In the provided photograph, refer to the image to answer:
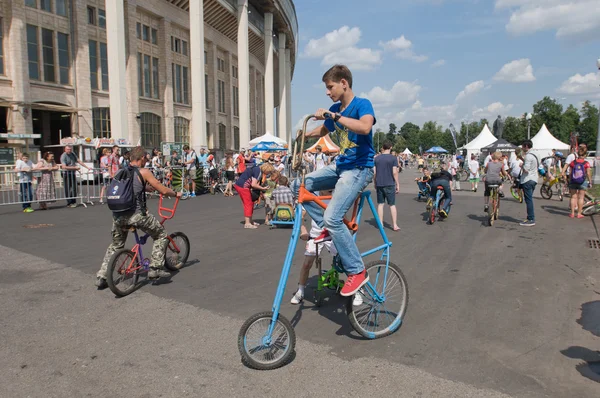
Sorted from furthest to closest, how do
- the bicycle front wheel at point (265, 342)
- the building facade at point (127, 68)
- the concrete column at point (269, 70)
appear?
the concrete column at point (269, 70)
the building facade at point (127, 68)
the bicycle front wheel at point (265, 342)

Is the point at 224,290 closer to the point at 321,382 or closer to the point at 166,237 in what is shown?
Result: the point at 166,237

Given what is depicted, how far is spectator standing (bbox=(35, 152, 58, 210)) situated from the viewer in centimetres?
1345

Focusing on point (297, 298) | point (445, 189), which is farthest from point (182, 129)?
point (297, 298)

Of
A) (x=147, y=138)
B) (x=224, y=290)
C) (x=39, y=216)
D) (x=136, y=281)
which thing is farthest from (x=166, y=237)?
(x=147, y=138)

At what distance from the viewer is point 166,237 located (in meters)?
6.07

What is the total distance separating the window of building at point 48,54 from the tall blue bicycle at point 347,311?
28.2 meters

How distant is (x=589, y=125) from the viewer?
8181 centimetres

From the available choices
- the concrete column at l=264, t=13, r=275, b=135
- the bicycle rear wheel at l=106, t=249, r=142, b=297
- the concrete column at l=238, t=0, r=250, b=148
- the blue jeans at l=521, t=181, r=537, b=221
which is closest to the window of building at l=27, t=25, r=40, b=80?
the concrete column at l=238, t=0, r=250, b=148

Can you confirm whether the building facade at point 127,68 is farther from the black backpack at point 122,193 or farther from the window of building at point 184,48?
the black backpack at point 122,193

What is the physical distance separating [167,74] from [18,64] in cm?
1374

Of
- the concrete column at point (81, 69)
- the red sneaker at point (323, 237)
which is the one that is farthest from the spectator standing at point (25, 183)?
the concrete column at point (81, 69)

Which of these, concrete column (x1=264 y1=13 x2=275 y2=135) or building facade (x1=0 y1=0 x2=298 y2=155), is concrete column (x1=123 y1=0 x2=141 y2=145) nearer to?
building facade (x1=0 y1=0 x2=298 y2=155)

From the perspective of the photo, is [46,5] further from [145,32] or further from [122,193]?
[122,193]

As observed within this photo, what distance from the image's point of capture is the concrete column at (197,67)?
3294 cm
